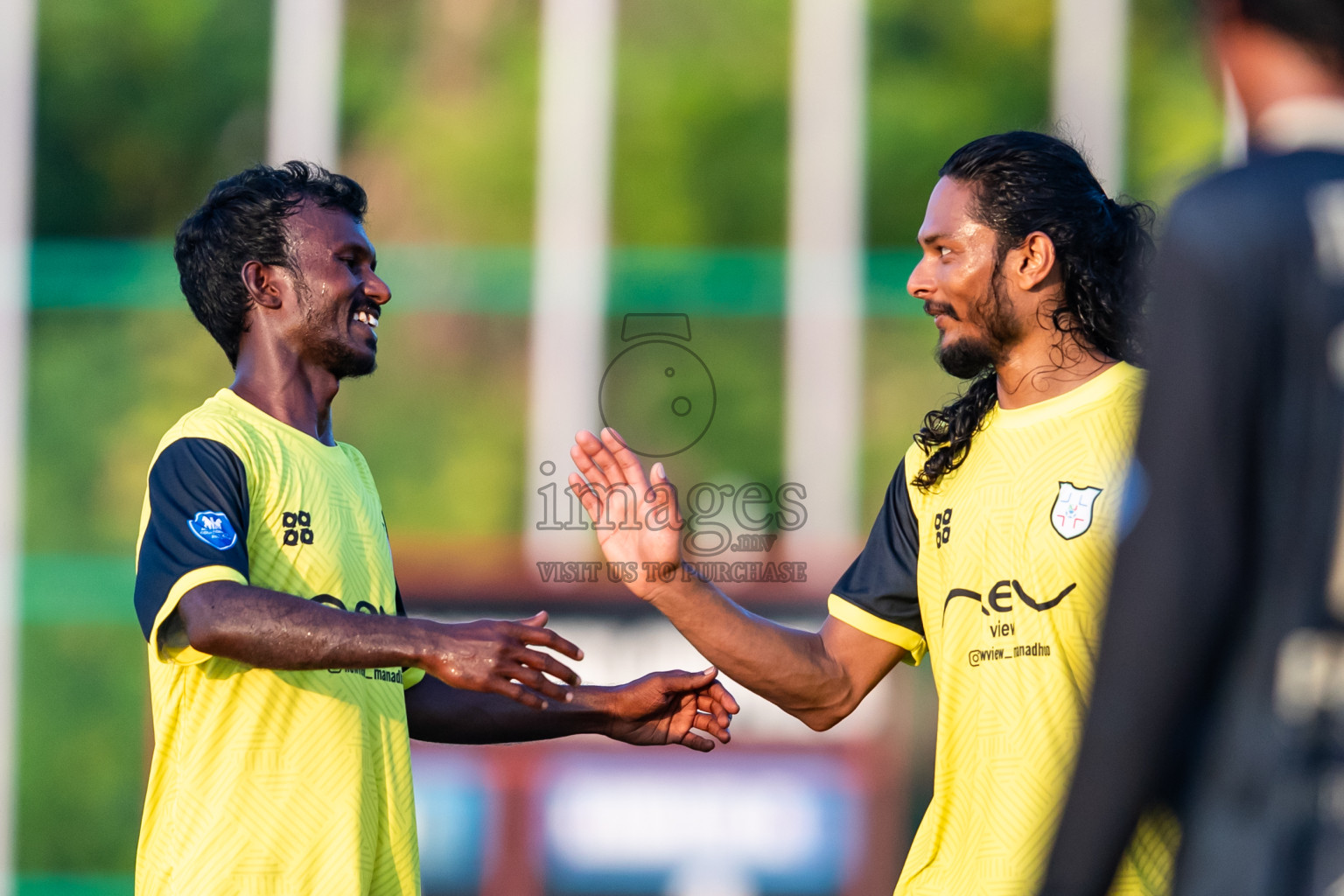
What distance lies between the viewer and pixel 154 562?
3.34 m

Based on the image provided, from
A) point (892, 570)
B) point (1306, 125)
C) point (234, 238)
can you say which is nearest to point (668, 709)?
point (892, 570)

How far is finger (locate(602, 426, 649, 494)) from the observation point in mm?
3600

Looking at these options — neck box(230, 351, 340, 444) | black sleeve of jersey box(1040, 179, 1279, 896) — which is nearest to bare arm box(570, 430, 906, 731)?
neck box(230, 351, 340, 444)

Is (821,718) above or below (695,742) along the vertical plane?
above

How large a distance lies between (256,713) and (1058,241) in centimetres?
211

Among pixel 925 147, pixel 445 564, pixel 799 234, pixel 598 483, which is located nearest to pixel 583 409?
pixel 799 234

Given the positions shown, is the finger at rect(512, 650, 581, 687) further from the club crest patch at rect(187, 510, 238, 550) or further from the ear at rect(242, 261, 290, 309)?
the ear at rect(242, 261, 290, 309)

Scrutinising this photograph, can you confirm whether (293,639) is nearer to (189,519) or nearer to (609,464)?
(189,519)

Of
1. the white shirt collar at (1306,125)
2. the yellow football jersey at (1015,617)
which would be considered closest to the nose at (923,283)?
the yellow football jersey at (1015,617)

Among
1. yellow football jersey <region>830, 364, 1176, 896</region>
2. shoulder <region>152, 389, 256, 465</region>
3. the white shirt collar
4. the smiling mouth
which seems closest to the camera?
the white shirt collar

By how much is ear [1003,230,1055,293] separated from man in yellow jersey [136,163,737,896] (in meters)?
1.27

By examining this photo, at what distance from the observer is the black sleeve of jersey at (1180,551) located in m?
1.84

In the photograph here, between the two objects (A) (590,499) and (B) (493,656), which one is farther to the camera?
(A) (590,499)

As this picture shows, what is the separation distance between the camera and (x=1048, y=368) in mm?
3600
